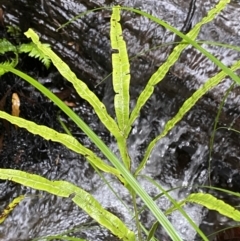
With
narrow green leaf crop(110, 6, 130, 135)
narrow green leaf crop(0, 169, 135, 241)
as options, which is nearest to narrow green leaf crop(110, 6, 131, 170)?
narrow green leaf crop(110, 6, 130, 135)

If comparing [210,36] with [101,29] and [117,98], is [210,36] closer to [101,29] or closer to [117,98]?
[101,29]

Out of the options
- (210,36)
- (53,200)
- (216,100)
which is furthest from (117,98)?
(53,200)

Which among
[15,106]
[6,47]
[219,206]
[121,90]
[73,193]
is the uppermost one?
[121,90]

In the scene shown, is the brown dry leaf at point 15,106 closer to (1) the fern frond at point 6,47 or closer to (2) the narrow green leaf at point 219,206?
Answer: (1) the fern frond at point 6,47

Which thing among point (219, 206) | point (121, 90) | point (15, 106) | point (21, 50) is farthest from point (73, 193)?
point (21, 50)

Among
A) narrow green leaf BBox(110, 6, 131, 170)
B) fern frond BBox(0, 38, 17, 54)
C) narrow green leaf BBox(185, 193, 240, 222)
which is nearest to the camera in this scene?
narrow green leaf BBox(185, 193, 240, 222)

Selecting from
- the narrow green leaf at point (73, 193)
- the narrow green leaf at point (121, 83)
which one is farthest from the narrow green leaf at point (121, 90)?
the narrow green leaf at point (73, 193)

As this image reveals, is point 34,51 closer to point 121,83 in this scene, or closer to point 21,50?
point 21,50

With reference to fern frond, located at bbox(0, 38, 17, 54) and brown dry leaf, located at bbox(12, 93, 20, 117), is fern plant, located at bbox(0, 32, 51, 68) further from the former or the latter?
brown dry leaf, located at bbox(12, 93, 20, 117)
